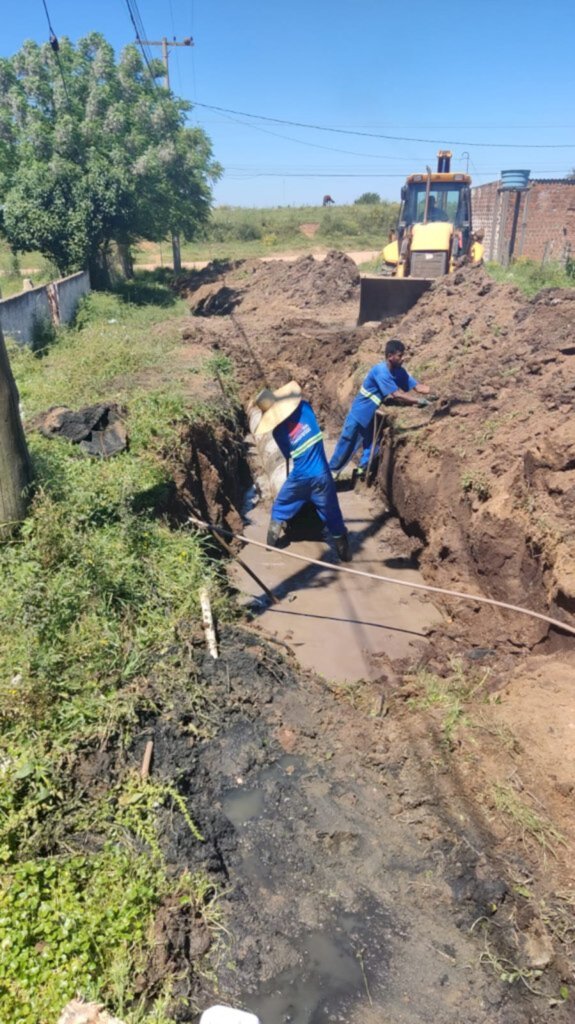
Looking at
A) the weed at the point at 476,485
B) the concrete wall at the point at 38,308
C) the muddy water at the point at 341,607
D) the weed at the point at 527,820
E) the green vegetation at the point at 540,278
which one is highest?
the green vegetation at the point at 540,278

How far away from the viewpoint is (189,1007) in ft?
9.44

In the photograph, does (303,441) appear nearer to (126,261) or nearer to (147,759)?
(147,759)

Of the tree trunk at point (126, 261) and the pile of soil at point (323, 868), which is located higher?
the tree trunk at point (126, 261)

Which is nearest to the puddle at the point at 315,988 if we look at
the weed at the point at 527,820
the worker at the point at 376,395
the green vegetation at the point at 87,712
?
the green vegetation at the point at 87,712

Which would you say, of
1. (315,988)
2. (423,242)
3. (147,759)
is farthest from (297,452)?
(423,242)

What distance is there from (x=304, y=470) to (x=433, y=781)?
384 centimetres

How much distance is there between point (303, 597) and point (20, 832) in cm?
426

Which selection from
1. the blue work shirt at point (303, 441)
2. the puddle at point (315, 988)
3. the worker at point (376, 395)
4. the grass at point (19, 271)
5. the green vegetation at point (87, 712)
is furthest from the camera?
the grass at point (19, 271)

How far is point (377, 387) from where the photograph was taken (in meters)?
8.85

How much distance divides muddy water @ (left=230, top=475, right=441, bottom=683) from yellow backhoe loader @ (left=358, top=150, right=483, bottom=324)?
8443mm

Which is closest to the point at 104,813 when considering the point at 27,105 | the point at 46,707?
the point at 46,707

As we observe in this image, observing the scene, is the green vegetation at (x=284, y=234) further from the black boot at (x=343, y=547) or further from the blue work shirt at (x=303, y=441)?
the black boot at (x=343, y=547)

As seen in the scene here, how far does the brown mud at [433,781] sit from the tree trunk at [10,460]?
1.93 meters

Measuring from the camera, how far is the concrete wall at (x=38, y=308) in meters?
11.8
